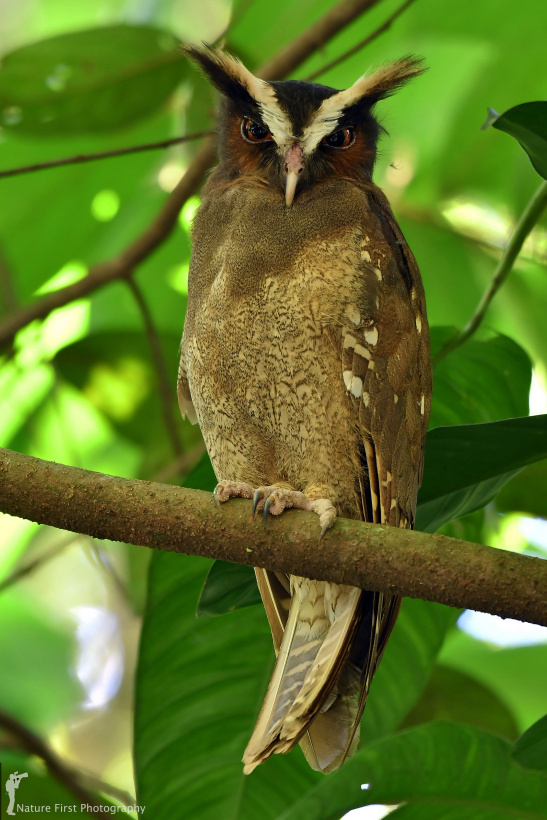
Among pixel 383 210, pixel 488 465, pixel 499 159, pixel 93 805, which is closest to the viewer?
pixel 488 465

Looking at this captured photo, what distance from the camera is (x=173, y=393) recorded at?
3160mm

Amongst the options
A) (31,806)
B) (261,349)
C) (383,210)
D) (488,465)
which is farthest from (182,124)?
(31,806)

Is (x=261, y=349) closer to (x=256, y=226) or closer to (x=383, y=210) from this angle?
→ (x=256, y=226)

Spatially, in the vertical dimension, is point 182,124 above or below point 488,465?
above

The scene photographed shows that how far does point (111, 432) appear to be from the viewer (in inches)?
133

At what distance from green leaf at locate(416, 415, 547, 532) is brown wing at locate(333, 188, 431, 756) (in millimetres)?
80

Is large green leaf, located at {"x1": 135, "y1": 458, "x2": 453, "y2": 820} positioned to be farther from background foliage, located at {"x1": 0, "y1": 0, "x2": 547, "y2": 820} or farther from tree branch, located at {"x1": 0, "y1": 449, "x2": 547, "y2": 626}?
tree branch, located at {"x1": 0, "y1": 449, "x2": 547, "y2": 626}

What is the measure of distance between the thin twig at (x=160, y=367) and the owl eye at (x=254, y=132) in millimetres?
753

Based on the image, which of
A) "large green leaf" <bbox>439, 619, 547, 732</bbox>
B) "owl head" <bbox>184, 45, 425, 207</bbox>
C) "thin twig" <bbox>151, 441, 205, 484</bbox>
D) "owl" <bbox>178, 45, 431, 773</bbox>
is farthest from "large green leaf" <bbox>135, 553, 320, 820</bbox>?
"owl head" <bbox>184, 45, 425, 207</bbox>

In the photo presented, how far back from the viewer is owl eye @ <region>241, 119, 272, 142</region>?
224 cm

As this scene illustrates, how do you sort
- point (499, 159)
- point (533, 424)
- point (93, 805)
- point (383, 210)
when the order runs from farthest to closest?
point (499, 159)
point (93, 805)
point (383, 210)
point (533, 424)

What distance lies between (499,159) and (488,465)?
189 cm

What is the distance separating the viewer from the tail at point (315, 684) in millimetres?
1912

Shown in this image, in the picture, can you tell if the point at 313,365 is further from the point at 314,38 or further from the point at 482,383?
the point at 314,38
